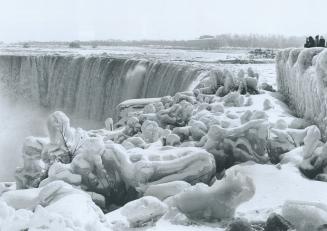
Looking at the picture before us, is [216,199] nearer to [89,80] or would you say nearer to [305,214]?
[305,214]

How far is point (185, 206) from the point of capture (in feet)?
13.5

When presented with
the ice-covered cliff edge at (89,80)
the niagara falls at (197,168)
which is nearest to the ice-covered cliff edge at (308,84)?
the niagara falls at (197,168)

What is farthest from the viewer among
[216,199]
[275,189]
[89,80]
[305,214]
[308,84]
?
[89,80]

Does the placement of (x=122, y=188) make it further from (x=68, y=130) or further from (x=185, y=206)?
(x=68, y=130)

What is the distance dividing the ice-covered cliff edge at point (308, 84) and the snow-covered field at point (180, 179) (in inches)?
13.1

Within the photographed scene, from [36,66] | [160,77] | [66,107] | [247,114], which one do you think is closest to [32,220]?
[247,114]

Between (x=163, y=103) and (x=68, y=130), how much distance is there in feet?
13.9

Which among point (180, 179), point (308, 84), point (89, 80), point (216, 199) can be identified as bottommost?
point (89, 80)

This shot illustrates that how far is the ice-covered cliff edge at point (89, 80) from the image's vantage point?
1820cm

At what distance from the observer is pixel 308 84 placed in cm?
738

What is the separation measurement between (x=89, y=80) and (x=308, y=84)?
660 inches

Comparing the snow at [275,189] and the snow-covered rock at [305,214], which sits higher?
the snow-covered rock at [305,214]

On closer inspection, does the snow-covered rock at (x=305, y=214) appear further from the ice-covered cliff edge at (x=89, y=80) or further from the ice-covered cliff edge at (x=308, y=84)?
the ice-covered cliff edge at (x=89, y=80)

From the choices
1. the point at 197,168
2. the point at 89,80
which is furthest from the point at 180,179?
the point at 89,80
